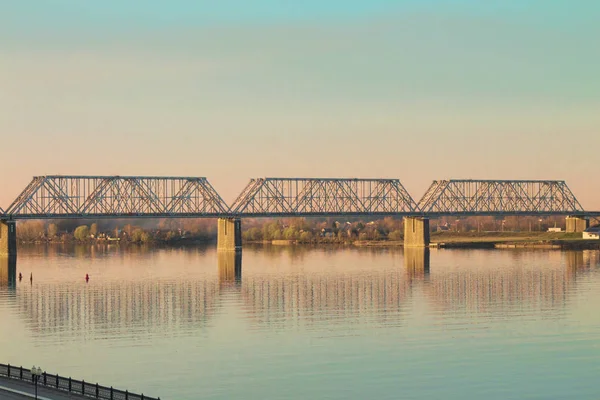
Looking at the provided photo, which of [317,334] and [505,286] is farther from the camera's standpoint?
[505,286]

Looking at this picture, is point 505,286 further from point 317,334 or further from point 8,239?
point 8,239

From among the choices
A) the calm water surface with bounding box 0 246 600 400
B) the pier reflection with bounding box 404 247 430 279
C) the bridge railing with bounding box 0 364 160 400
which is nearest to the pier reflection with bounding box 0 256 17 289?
the calm water surface with bounding box 0 246 600 400

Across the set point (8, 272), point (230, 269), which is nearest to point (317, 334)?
point (230, 269)

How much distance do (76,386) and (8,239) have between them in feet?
488

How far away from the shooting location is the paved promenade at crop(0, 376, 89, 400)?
39.9 m

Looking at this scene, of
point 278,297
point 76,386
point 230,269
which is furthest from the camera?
point 230,269

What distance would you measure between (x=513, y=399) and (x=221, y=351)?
2021cm

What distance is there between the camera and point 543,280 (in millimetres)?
110562

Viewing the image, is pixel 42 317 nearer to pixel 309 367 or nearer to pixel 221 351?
pixel 221 351

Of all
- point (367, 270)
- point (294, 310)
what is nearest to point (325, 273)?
point (367, 270)

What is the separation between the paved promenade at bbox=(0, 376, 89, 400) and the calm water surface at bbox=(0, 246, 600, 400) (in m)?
6.10

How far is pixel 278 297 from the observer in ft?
309

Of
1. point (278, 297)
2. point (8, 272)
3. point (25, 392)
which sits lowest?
point (278, 297)

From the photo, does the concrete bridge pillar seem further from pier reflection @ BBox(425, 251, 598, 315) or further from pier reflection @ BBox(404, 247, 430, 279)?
pier reflection @ BBox(425, 251, 598, 315)
